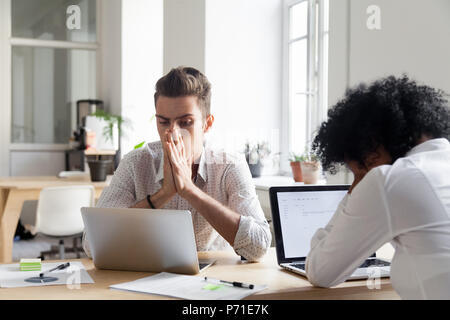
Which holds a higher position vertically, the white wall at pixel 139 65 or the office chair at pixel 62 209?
the white wall at pixel 139 65

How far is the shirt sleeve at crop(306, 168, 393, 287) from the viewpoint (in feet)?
4.17

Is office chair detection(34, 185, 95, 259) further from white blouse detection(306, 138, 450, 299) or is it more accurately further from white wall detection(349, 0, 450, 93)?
white blouse detection(306, 138, 450, 299)

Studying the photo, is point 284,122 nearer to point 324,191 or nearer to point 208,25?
point 208,25

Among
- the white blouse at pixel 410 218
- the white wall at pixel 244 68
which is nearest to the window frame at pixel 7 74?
the white wall at pixel 244 68

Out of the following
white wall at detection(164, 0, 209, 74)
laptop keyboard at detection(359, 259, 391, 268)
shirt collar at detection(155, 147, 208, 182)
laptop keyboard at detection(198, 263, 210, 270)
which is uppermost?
white wall at detection(164, 0, 209, 74)

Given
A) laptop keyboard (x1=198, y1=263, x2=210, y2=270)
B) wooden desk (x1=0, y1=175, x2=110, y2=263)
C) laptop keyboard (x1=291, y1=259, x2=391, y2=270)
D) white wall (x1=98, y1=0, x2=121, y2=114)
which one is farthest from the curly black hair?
white wall (x1=98, y1=0, x2=121, y2=114)

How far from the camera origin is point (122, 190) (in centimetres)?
215

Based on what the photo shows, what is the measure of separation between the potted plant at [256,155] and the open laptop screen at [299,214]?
2395 mm

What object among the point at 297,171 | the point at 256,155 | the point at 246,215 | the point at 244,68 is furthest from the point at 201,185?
the point at 244,68

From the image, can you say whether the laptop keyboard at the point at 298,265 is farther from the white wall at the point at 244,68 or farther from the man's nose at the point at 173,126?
the white wall at the point at 244,68

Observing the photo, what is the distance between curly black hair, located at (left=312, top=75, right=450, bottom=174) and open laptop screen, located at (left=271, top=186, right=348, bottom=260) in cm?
41

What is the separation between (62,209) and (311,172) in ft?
6.57

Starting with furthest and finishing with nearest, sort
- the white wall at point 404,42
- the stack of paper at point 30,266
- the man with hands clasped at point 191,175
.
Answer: the white wall at point 404,42 < the man with hands clasped at point 191,175 < the stack of paper at point 30,266

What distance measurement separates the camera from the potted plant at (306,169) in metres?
3.58
